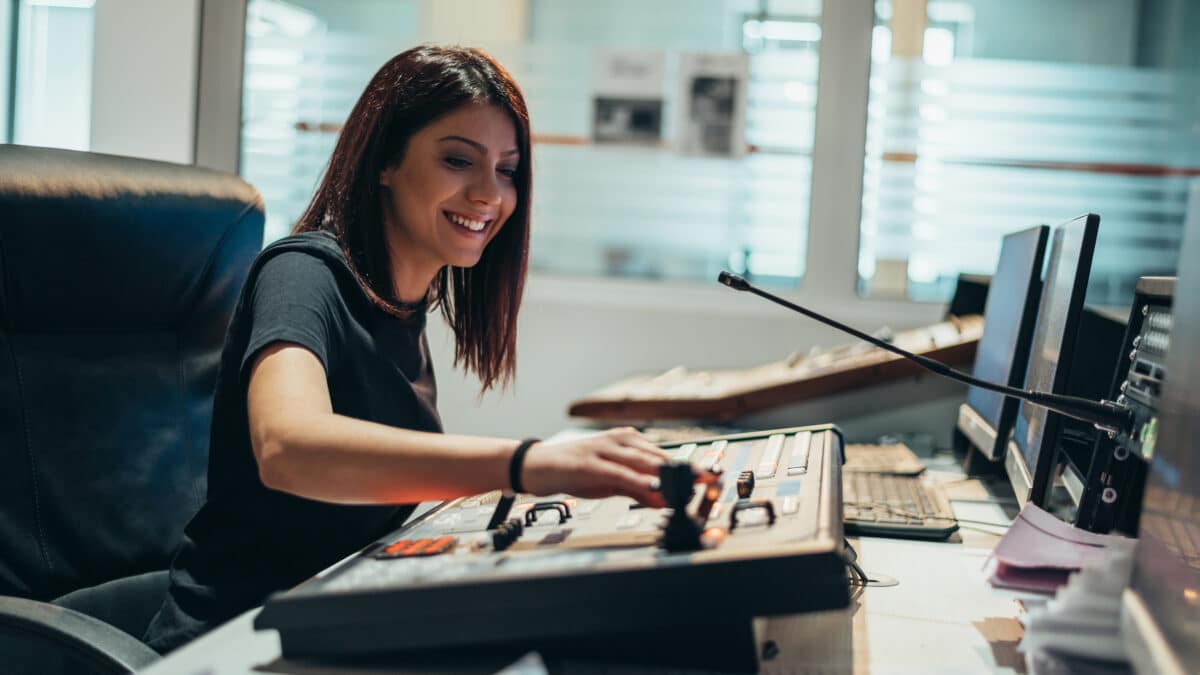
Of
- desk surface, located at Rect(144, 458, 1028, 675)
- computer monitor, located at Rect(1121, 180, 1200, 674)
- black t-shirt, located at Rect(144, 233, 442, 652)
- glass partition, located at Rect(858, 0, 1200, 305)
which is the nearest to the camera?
computer monitor, located at Rect(1121, 180, 1200, 674)

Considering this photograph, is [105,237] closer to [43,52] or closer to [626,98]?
[626,98]

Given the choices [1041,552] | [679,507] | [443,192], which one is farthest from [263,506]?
[1041,552]

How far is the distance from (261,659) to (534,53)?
2.24 meters

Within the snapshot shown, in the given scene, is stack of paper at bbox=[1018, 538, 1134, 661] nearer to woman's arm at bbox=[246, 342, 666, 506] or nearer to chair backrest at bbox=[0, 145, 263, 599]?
woman's arm at bbox=[246, 342, 666, 506]

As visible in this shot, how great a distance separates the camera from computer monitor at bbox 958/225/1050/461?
1.45 m

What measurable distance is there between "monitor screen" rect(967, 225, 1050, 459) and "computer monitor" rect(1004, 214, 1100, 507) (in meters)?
0.08

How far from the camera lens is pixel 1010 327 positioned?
1.54 m

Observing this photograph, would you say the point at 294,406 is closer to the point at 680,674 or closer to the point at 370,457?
the point at 370,457

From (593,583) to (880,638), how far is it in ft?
1.12

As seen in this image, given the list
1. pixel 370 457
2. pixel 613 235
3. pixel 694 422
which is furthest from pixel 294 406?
pixel 613 235

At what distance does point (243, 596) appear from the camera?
1093 mm

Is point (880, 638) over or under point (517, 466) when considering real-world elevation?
under

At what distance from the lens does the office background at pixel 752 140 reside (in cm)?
254

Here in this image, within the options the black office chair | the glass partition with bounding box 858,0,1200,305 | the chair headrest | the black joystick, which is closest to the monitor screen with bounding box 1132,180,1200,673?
the black joystick
